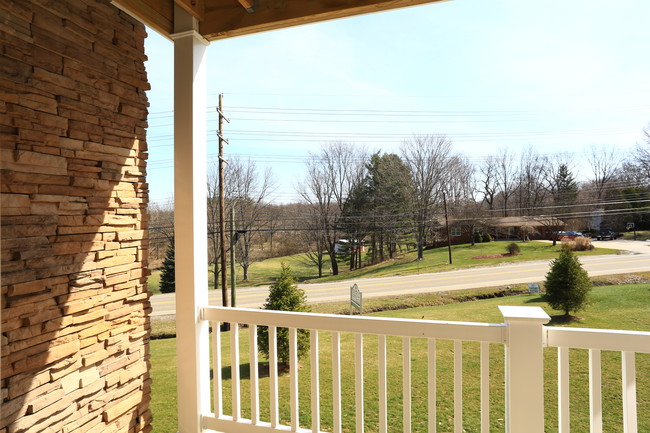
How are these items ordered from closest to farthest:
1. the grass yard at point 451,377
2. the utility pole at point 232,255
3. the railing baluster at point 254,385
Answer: the railing baluster at point 254,385
the grass yard at point 451,377
the utility pole at point 232,255

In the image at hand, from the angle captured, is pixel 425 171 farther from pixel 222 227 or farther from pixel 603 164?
pixel 222 227

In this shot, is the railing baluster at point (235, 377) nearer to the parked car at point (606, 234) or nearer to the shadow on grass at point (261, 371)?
the shadow on grass at point (261, 371)

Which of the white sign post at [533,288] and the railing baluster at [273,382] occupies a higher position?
the white sign post at [533,288]

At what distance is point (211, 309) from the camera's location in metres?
2.02

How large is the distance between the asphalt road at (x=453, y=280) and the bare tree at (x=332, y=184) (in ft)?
1.15

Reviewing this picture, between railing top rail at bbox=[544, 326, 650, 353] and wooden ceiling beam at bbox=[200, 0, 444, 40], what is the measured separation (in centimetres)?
164

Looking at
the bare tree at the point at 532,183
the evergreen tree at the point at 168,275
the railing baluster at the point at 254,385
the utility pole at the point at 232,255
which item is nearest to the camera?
the railing baluster at the point at 254,385

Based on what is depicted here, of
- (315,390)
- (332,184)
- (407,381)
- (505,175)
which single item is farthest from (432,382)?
(332,184)

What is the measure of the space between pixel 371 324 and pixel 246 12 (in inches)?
69.8

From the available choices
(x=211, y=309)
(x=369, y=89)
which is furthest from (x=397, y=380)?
(x=369, y=89)

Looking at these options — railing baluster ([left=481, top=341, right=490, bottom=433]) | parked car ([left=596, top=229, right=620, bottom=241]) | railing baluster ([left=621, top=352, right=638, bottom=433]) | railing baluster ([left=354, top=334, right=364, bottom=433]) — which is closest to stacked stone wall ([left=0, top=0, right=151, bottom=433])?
railing baluster ([left=354, top=334, right=364, bottom=433])

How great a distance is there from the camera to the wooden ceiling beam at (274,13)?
1781 millimetres

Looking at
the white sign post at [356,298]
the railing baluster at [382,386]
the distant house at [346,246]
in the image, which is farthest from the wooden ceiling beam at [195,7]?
the white sign post at [356,298]

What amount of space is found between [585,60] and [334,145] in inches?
119
